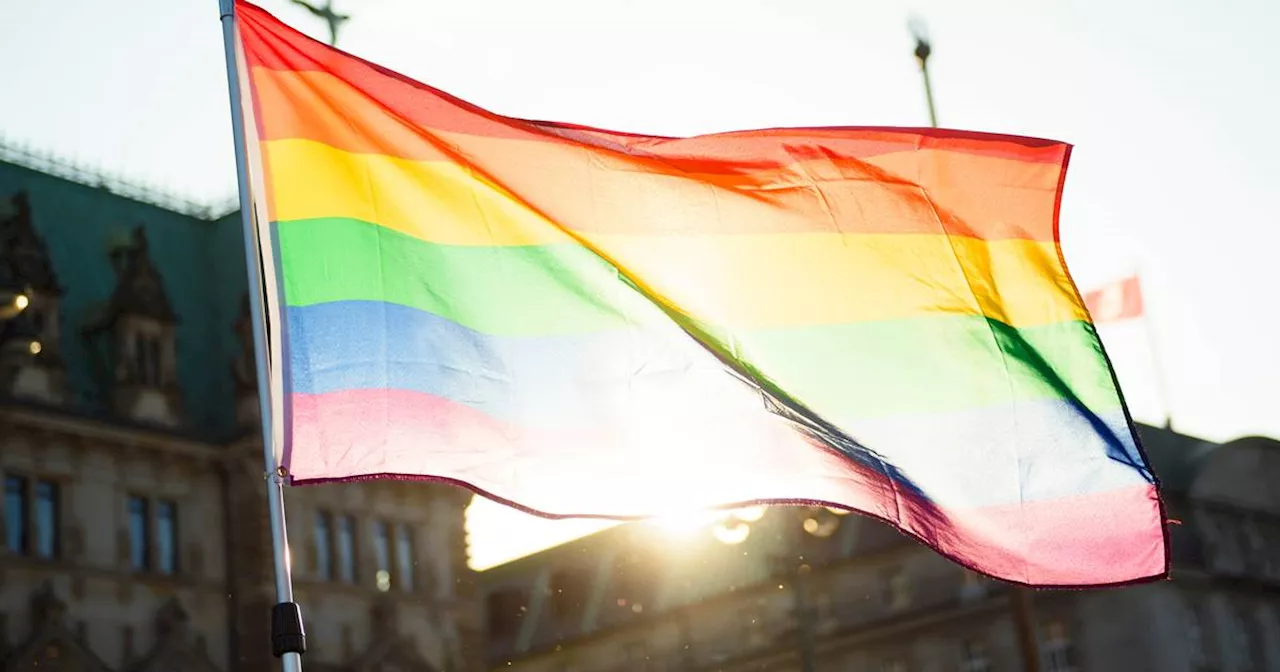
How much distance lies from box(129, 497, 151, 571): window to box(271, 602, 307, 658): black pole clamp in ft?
105

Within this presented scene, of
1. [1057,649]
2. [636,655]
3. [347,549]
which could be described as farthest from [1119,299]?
[347,549]

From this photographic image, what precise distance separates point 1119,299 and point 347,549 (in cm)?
3062

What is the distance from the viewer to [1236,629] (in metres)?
66.8

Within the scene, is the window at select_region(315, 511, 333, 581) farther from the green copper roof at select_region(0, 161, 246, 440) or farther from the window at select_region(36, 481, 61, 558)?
the window at select_region(36, 481, 61, 558)

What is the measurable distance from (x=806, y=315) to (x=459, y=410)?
7.35 feet

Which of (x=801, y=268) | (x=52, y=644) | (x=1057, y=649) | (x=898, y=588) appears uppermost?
(x=898, y=588)

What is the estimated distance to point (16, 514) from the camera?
37625mm

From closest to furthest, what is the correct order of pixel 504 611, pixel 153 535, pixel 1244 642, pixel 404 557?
pixel 153 535 < pixel 404 557 < pixel 1244 642 < pixel 504 611

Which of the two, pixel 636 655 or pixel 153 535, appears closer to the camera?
pixel 153 535

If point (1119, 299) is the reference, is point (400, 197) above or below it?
below

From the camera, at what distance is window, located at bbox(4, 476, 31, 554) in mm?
37219

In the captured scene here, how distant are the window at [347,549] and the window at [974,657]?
95.4 ft

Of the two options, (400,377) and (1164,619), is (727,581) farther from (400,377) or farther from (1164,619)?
(400,377)

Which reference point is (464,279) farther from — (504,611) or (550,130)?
(504,611)
